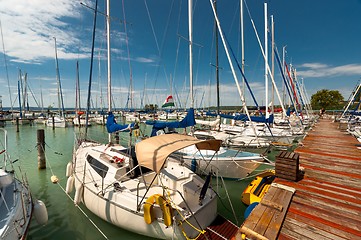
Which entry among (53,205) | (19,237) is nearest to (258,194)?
(19,237)

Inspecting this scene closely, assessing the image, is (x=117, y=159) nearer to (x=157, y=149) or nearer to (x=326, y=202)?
(x=157, y=149)

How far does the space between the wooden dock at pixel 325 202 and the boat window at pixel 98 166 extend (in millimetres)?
6680

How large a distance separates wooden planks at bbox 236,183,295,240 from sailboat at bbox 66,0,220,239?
172 cm

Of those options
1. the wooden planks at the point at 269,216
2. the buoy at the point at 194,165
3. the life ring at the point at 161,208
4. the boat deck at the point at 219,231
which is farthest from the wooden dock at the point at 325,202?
the buoy at the point at 194,165

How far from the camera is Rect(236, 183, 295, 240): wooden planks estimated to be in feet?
12.4

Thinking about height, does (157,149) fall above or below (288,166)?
above

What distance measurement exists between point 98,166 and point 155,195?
4117mm

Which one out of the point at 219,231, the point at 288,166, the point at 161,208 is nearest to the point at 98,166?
the point at 161,208

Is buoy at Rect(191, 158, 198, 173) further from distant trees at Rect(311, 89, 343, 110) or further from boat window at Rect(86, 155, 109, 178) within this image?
distant trees at Rect(311, 89, 343, 110)

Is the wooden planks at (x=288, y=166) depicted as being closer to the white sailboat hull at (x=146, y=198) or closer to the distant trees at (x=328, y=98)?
Answer: the white sailboat hull at (x=146, y=198)

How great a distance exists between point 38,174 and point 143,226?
11.5m

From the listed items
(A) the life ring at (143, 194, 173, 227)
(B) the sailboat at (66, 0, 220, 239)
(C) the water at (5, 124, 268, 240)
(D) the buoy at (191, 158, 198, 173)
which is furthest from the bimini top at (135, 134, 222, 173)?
(D) the buoy at (191, 158, 198, 173)

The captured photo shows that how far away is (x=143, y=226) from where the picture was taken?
578cm

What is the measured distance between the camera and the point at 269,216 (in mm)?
4367
